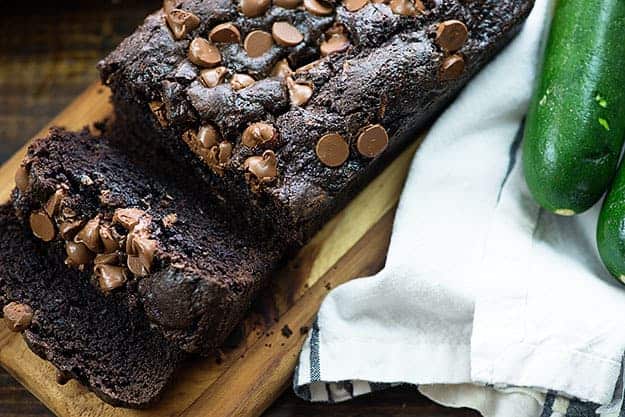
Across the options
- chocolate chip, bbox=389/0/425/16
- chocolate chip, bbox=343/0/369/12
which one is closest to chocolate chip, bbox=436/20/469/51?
chocolate chip, bbox=389/0/425/16

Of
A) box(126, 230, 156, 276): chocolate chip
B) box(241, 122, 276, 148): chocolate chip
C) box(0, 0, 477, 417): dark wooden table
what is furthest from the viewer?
box(0, 0, 477, 417): dark wooden table

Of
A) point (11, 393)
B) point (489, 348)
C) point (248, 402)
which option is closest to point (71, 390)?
point (11, 393)

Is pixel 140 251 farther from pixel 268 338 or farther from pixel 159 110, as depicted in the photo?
pixel 268 338

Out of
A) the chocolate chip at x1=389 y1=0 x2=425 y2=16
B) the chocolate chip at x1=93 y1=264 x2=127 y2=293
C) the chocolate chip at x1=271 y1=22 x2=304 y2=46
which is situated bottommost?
the chocolate chip at x1=93 y1=264 x2=127 y2=293

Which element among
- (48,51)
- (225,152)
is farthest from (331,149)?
(48,51)

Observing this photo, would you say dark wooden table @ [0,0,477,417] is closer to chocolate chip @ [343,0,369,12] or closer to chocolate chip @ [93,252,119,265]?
chocolate chip @ [93,252,119,265]

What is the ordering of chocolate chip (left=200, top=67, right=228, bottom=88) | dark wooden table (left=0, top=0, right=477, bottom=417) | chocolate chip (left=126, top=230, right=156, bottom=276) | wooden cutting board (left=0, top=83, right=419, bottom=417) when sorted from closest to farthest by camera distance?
chocolate chip (left=126, top=230, right=156, bottom=276), chocolate chip (left=200, top=67, right=228, bottom=88), wooden cutting board (left=0, top=83, right=419, bottom=417), dark wooden table (left=0, top=0, right=477, bottom=417)

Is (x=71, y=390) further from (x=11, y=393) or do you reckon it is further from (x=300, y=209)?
(x=300, y=209)
